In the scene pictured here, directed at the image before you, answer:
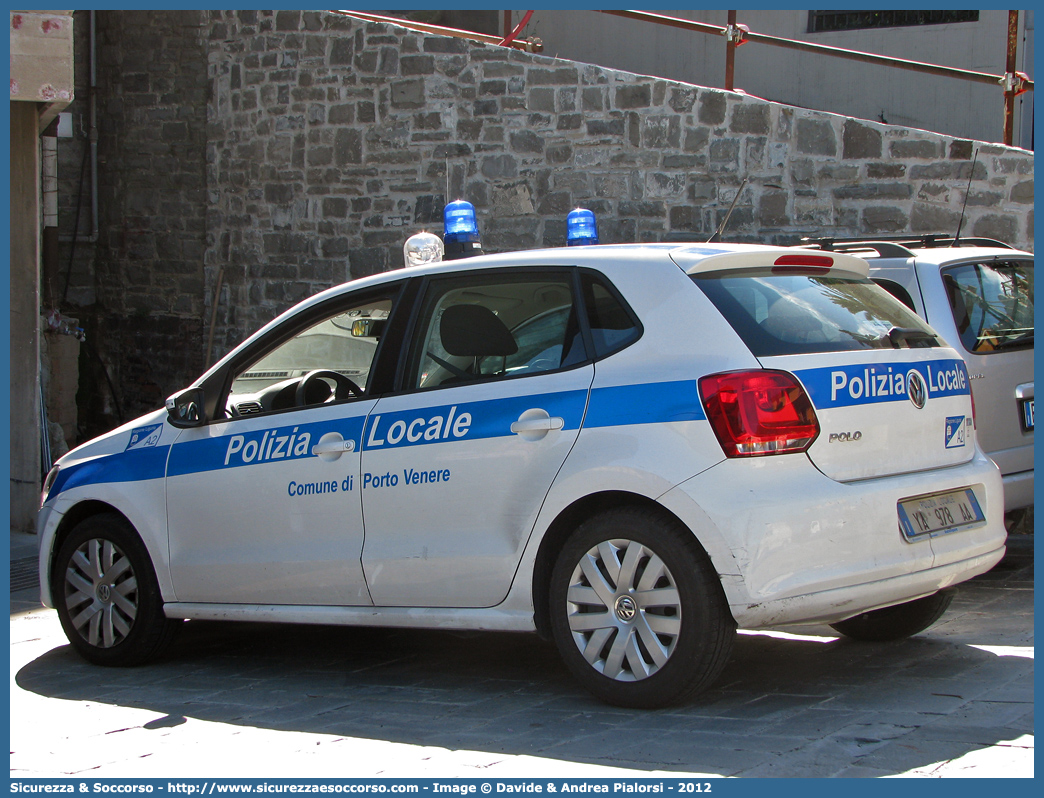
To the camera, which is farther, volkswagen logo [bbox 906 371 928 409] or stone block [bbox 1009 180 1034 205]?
stone block [bbox 1009 180 1034 205]

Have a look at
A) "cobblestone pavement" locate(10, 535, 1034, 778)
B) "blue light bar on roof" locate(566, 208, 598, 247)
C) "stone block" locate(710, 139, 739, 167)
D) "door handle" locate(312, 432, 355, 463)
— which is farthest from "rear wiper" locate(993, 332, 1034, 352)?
"stone block" locate(710, 139, 739, 167)

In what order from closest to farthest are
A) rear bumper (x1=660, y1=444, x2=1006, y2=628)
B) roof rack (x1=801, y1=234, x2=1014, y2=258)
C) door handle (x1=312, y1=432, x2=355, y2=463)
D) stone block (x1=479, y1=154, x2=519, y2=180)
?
rear bumper (x1=660, y1=444, x2=1006, y2=628), door handle (x1=312, y1=432, x2=355, y2=463), roof rack (x1=801, y1=234, x2=1014, y2=258), stone block (x1=479, y1=154, x2=519, y2=180)

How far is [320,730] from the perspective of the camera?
4.33 metres

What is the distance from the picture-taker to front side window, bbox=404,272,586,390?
4547 mm

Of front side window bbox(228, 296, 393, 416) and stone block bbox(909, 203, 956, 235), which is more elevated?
stone block bbox(909, 203, 956, 235)

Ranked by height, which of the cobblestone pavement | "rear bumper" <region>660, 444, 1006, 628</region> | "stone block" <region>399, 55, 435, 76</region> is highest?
"stone block" <region>399, 55, 435, 76</region>

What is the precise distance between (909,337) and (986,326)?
2176 mm

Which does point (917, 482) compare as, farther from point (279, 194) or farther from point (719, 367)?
point (279, 194)

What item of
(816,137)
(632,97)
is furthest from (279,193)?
(816,137)

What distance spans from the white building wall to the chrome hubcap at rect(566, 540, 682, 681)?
1044cm

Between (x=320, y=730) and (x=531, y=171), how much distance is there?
8355 millimetres

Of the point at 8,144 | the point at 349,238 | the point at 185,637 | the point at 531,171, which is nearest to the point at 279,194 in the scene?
the point at 349,238

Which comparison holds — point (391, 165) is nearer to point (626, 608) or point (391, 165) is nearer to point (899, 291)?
point (899, 291)

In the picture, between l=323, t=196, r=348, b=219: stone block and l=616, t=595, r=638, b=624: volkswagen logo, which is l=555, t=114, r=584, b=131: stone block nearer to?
l=323, t=196, r=348, b=219: stone block
